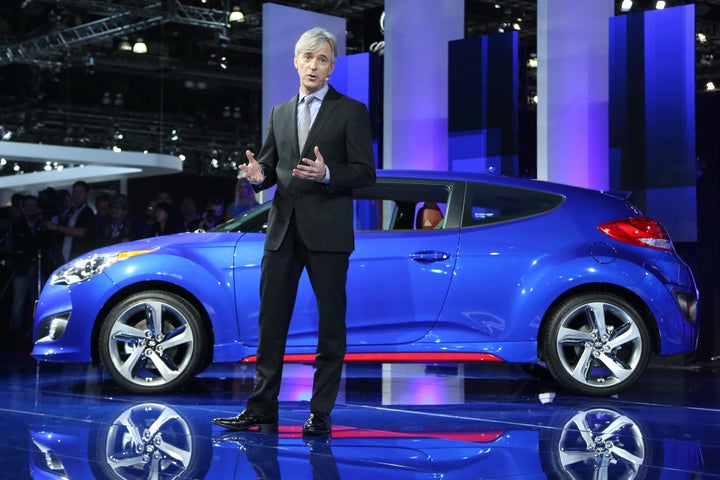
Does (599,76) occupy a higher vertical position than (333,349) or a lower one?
higher

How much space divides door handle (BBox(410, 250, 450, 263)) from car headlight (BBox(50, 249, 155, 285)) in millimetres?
1615

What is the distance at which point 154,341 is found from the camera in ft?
21.7

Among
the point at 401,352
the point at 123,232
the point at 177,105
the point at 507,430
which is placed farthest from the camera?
the point at 177,105

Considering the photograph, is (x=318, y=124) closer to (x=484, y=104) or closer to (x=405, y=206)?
(x=405, y=206)

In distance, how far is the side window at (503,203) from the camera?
22.2ft

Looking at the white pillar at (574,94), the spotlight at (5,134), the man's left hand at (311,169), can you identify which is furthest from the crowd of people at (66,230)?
the man's left hand at (311,169)

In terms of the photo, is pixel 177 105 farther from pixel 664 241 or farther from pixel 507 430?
pixel 507 430

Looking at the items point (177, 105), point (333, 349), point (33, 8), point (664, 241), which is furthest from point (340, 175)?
point (177, 105)

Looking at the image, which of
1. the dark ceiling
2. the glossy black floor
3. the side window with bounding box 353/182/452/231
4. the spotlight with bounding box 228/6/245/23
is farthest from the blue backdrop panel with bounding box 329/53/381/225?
the spotlight with bounding box 228/6/245/23

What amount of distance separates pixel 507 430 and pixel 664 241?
2110 millimetres

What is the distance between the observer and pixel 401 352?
256 inches

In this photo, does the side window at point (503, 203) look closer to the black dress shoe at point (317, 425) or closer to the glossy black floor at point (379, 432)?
the glossy black floor at point (379, 432)

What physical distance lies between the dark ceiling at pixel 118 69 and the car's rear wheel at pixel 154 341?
472 centimetres

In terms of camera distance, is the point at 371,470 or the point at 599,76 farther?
the point at 599,76
